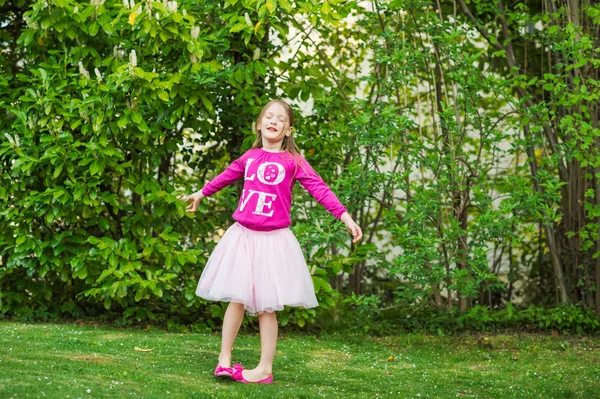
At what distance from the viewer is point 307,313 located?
6.04m

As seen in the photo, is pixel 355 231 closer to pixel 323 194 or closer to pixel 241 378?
pixel 323 194

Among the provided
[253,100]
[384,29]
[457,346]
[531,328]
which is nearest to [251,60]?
[253,100]

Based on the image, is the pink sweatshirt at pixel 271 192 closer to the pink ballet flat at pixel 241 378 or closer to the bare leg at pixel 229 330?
the bare leg at pixel 229 330

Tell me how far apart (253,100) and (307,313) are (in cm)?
145

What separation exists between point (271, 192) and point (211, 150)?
2.24 meters

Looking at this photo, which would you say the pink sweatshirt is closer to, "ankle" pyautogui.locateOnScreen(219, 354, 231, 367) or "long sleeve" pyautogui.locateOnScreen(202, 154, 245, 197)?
"long sleeve" pyautogui.locateOnScreen(202, 154, 245, 197)

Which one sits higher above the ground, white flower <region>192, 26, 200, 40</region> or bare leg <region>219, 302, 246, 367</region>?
white flower <region>192, 26, 200, 40</region>

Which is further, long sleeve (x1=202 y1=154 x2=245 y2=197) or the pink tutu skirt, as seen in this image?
long sleeve (x1=202 y1=154 x2=245 y2=197)

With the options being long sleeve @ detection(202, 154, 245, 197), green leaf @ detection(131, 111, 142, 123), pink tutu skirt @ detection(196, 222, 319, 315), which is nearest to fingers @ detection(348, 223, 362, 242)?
pink tutu skirt @ detection(196, 222, 319, 315)

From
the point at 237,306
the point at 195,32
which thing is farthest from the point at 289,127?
A: the point at 195,32

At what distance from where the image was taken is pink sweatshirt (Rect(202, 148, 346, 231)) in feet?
14.6

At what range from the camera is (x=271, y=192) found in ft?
14.6

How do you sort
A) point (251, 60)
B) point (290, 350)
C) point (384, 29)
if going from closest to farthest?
point (290, 350) → point (251, 60) → point (384, 29)

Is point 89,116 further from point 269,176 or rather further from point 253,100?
point 269,176
